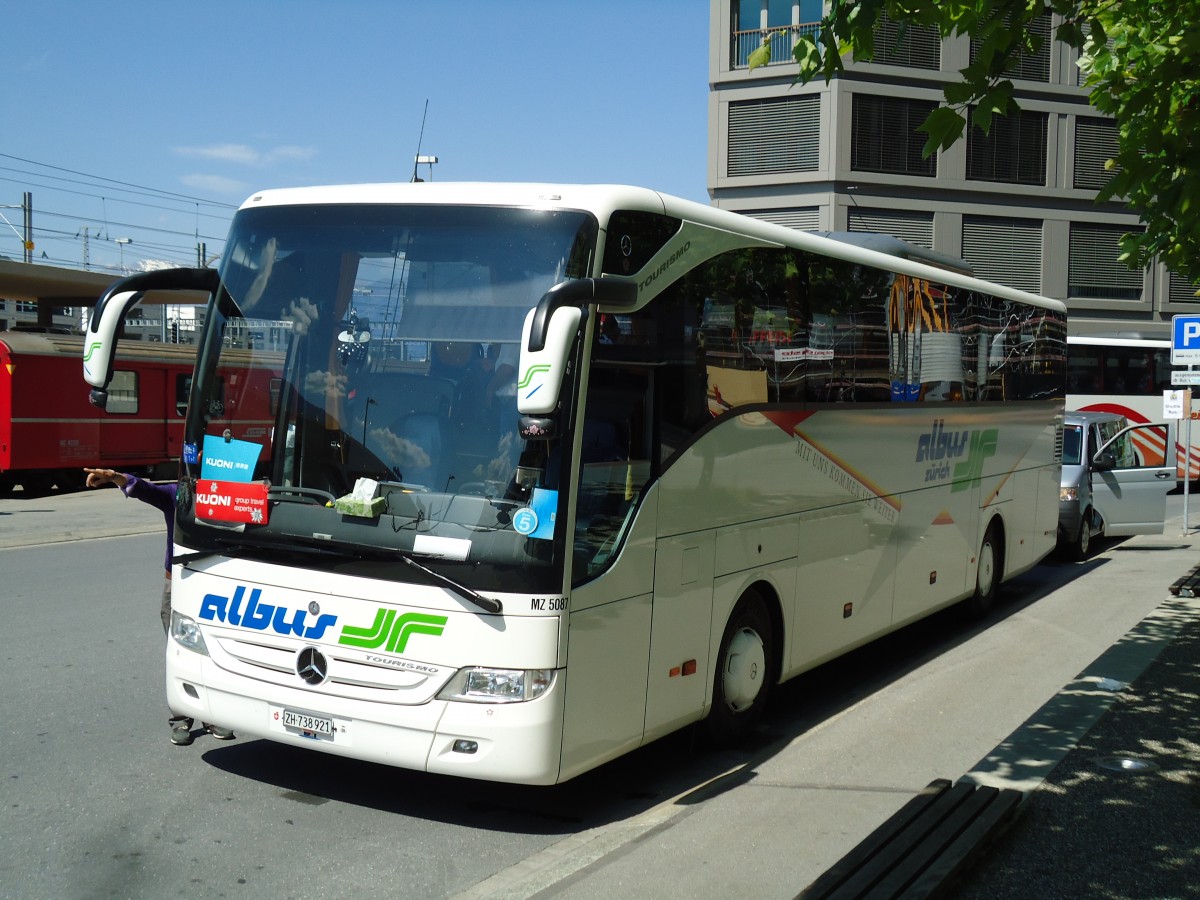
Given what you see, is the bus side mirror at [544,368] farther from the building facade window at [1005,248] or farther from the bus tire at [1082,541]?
the building facade window at [1005,248]

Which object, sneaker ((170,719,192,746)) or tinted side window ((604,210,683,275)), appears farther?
sneaker ((170,719,192,746))

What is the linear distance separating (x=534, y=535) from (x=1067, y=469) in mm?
13565

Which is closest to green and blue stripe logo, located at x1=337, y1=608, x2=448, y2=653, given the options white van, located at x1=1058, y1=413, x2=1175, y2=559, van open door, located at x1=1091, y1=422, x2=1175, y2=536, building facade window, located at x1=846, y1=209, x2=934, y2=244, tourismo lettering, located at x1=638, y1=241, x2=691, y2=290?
tourismo lettering, located at x1=638, y1=241, x2=691, y2=290

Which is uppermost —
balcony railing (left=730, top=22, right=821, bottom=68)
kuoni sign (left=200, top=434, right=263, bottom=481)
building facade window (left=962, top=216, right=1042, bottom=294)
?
balcony railing (left=730, top=22, right=821, bottom=68)

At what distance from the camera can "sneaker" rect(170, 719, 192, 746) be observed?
7.07 m

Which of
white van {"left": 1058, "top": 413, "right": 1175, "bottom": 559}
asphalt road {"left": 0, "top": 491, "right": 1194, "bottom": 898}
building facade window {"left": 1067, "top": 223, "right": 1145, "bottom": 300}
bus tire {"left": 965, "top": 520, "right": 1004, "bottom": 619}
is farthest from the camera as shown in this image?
building facade window {"left": 1067, "top": 223, "right": 1145, "bottom": 300}

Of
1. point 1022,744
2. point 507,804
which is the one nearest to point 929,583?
point 1022,744

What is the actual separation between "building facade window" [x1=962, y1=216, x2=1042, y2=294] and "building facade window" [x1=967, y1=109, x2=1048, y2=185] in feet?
4.65

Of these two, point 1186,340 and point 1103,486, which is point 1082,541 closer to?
point 1103,486

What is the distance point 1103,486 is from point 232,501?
14.3 m

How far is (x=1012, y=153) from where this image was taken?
40.6 metres

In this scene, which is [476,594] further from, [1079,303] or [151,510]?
[1079,303]

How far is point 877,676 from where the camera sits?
32.4 ft

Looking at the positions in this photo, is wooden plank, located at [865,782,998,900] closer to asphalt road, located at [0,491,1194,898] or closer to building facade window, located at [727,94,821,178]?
asphalt road, located at [0,491,1194,898]
